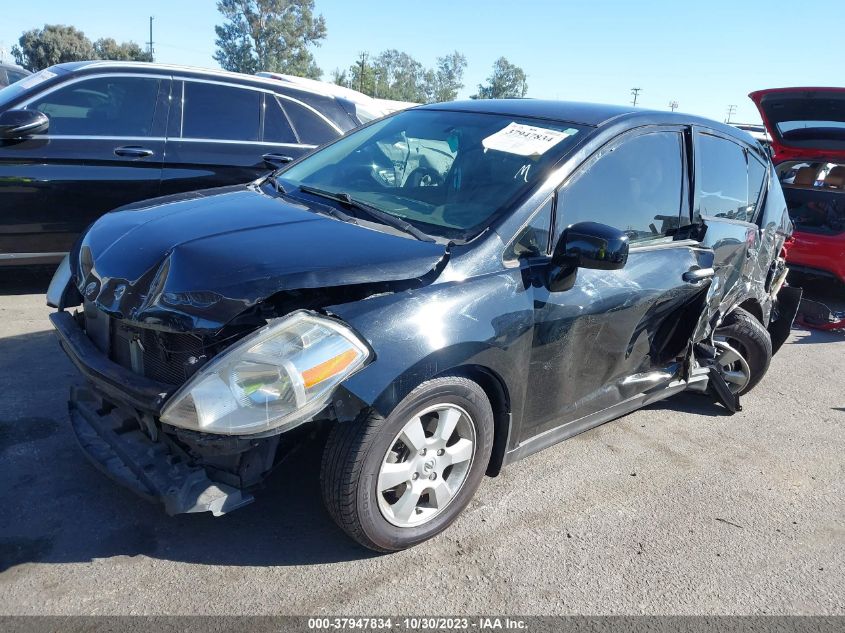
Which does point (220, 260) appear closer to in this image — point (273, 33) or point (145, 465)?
point (145, 465)

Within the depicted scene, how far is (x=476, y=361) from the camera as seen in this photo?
8.32 feet

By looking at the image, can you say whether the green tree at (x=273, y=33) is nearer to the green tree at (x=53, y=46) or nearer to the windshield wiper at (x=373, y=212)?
the green tree at (x=53, y=46)

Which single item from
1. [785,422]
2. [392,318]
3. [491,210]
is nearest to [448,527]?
[392,318]

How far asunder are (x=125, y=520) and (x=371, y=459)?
1.13 meters

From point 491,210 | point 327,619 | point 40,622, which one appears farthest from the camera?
point 491,210

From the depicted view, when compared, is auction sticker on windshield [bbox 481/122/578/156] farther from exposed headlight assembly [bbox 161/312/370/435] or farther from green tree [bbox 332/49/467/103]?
green tree [bbox 332/49/467/103]

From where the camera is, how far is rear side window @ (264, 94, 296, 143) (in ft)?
19.1

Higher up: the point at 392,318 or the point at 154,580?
the point at 392,318

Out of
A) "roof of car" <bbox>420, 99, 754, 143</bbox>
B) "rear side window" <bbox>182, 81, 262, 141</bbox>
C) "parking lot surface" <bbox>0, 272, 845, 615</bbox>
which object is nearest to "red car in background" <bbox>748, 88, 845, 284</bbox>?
"roof of car" <bbox>420, 99, 754, 143</bbox>

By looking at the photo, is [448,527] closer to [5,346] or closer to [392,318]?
[392,318]

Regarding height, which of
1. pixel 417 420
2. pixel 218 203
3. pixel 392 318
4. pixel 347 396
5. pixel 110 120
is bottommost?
pixel 417 420

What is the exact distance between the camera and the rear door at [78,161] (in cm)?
495

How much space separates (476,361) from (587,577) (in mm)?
994

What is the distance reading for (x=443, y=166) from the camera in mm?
3250
